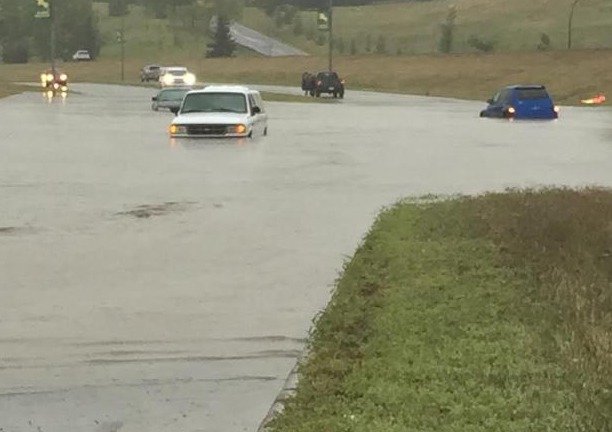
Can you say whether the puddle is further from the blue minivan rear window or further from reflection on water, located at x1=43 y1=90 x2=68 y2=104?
reflection on water, located at x1=43 y1=90 x2=68 y2=104

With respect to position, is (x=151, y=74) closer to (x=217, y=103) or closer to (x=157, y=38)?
(x=157, y=38)

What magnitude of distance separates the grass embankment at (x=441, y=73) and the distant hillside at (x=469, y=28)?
1084 inches

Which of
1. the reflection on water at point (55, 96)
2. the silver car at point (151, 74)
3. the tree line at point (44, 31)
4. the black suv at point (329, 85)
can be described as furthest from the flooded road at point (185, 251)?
the tree line at point (44, 31)

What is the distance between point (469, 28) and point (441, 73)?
70.6m

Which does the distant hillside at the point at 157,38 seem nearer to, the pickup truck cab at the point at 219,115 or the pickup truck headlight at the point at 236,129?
Answer: the pickup truck cab at the point at 219,115

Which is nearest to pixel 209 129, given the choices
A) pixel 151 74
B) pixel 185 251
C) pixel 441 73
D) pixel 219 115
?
pixel 219 115

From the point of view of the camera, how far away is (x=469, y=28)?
520 ft

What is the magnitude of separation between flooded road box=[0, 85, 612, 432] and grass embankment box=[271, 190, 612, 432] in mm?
347

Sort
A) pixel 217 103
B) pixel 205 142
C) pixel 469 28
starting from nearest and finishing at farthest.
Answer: pixel 205 142 → pixel 217 103 → pixel 469 28

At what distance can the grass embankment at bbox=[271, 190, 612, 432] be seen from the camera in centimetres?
603

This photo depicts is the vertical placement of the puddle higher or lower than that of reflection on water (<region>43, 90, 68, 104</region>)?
higher

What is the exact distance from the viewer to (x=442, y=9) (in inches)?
7500

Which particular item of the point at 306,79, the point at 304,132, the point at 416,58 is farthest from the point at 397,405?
the point at 416,58

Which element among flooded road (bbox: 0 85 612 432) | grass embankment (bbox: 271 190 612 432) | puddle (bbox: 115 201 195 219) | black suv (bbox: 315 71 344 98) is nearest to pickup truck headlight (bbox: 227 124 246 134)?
flooded road (bbox: 0 85 612 432)
